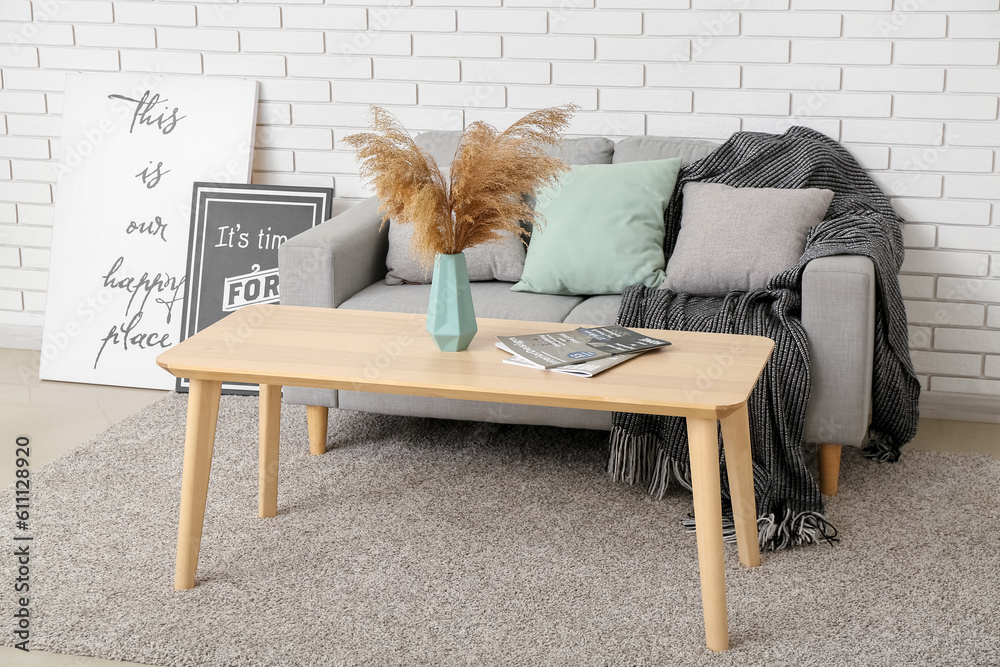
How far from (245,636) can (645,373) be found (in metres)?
0.92

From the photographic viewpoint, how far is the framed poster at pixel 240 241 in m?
3.32

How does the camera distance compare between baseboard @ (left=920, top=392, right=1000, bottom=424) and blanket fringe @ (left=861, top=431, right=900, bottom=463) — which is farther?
baseboard @ (left=920, top=392, right=1000, bottom=424)

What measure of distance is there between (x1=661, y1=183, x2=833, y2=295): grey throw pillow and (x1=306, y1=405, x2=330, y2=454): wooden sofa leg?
1.02 metres

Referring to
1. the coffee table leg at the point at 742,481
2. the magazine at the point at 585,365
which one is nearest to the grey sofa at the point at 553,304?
the coffee table leg at the point at 742,481

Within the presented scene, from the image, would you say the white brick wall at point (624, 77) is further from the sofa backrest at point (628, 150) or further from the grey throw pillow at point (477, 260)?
the grey throw pillow at point (477, 260)

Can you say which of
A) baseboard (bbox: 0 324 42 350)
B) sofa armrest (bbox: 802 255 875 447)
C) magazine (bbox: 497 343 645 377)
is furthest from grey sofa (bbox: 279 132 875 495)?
baseboard (bbox: 0 324 42 350)

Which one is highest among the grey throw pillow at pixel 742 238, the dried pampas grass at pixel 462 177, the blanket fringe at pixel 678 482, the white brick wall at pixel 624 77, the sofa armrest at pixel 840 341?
the white brick wall at pixel 624 77

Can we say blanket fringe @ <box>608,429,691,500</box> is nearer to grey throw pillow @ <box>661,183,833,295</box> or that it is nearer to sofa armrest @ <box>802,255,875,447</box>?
sofa armrest @ <box>802,255,875,447</box>

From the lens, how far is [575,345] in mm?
2027

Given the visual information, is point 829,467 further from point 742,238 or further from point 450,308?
point 450,308

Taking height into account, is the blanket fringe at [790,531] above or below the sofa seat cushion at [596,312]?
below

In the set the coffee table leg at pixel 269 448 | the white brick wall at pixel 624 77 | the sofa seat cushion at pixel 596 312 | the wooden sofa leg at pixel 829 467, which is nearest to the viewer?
the coffee table leg at pixel 269 448

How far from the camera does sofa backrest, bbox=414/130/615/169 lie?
301 cm

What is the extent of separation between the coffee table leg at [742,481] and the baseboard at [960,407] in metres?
1.23
